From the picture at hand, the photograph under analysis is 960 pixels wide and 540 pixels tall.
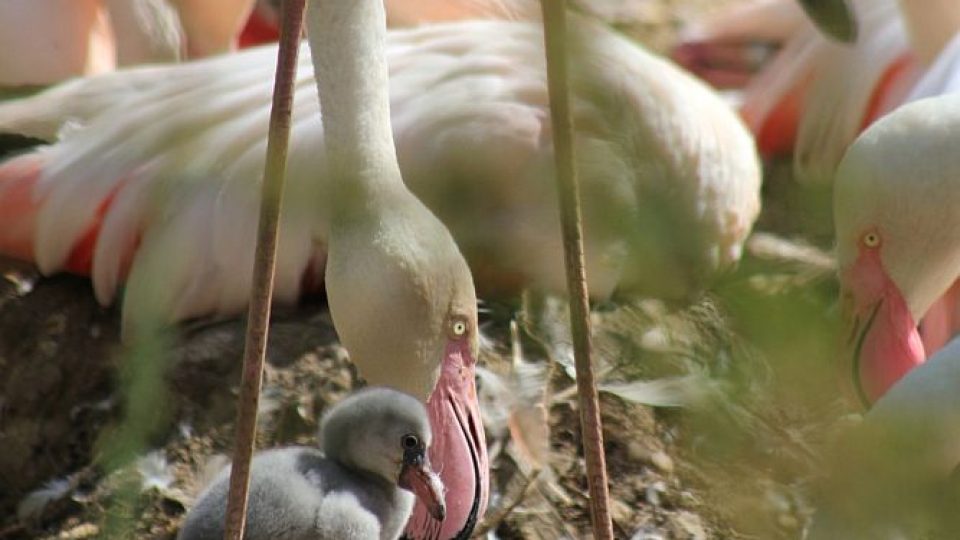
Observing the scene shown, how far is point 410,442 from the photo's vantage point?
214 centimetres

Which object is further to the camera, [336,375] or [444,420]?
[336,375]

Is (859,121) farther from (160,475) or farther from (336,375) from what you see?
(160,475)

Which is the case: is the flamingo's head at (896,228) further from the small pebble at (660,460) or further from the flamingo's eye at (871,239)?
the small pebble at (660,460)

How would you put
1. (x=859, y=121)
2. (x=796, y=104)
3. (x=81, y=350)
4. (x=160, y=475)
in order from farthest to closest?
(x=796, y=104)
(x=859, y=121)
(x=81, y=350)
(x=160, y=475)

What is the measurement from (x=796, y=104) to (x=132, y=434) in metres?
2.90

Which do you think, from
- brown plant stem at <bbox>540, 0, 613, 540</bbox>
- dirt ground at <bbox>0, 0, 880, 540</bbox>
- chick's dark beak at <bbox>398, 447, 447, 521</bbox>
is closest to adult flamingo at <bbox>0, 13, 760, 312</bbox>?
dirt ground at <bbox>0, 0, 880, 540</bbox>

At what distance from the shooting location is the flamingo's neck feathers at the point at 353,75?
7.22ft

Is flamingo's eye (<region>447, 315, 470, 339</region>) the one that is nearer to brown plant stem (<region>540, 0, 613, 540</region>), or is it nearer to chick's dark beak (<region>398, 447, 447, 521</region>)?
chick's dark beak (<region>398, 447, 447, 521</region>)

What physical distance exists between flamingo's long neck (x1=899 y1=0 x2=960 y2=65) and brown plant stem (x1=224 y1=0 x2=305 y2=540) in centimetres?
161

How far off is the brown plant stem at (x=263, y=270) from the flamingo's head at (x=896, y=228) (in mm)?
896

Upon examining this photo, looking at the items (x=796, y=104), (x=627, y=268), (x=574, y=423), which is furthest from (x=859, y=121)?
(x=627, y=268)

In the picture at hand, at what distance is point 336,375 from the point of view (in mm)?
2715

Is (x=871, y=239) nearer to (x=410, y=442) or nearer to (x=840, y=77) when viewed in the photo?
(x=410, y=442)

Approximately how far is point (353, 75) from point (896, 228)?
29.9 inches
